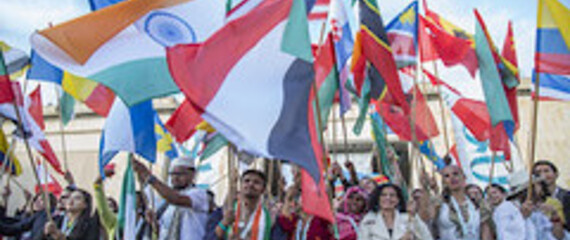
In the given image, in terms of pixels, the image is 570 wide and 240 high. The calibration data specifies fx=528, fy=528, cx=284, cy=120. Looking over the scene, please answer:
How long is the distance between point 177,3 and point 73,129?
12618mm

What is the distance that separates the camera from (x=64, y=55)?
396 cm

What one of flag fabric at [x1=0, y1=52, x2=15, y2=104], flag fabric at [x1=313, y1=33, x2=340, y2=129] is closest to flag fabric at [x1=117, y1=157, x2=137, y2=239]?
flag fabric at [x1=0, y1=52, x2=15, y2=104]

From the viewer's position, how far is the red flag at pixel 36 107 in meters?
6.63

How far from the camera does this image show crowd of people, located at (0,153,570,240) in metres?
4.34

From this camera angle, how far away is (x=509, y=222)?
4.53 m

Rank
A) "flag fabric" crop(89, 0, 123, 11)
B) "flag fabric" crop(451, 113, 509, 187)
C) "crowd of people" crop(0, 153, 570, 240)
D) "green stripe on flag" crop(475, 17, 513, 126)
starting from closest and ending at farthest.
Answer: "crowd of people" crop(0, 153, 570, 240), "flag fabric" crop(89, 0, 123, 11), "green stripe on flag" crop(475, 17, 513, 126), "flag fabric" crop(451, 113, 509, 187)

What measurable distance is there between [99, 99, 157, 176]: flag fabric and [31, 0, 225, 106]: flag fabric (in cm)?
54

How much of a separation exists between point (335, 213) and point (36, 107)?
423 centimetres

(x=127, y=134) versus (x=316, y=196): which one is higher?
(x=127, y=134)

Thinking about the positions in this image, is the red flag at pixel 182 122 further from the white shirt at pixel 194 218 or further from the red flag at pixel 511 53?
the red flag at pixel 511 53

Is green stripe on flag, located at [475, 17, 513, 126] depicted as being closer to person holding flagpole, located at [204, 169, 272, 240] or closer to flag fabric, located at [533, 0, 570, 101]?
flag fabric, located at [533, 0, 570, 101]

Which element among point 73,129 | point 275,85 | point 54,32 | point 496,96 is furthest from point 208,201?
point 73,129

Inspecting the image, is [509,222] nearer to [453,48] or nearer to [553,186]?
[553,186]

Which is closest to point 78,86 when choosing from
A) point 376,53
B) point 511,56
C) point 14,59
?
A: point 14,59
